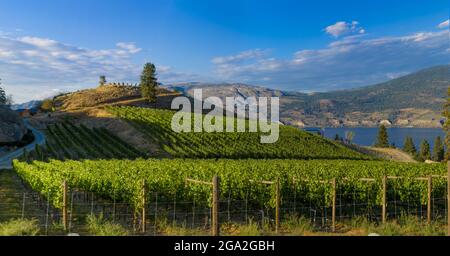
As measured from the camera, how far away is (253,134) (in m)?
78.3

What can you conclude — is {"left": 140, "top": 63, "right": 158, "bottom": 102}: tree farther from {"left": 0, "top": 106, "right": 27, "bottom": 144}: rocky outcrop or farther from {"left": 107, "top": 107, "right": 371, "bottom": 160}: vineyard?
{"left": 0, "top": 106, "right": 27, "bottom": 144}: rocky outcrop

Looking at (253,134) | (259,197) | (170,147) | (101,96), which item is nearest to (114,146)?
(170,147)

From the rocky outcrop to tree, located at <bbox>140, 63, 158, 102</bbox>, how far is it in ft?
138

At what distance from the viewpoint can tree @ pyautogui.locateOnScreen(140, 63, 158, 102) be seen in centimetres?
11262

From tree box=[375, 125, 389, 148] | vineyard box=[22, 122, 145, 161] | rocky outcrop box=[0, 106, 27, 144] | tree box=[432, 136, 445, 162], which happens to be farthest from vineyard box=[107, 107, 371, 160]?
tree box=[432, 136, 445, 162]

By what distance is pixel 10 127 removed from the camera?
72.2 meters

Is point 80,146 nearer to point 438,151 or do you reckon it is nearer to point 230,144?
point 230,144

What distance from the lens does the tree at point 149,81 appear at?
112625 millimetres

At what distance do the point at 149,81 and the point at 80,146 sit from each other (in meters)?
53.0

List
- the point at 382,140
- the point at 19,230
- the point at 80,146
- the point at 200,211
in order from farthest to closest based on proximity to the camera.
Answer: the point at 382,140 < the point at 80,146 < the point at 200,211 < the point at 19,230

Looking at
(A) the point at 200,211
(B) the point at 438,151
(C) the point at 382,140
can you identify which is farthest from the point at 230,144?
(B) the point at 438,151
